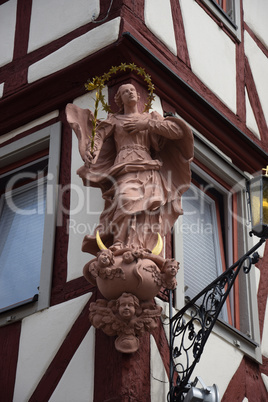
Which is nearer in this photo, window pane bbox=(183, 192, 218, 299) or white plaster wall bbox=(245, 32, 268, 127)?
window pane bbox=(183, 192, 218, 299)

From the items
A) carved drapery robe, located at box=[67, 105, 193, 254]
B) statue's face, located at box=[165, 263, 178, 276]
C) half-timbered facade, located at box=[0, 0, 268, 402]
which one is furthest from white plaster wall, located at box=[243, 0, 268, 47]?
statue's face, located at box=[165, 263, 178, 276]

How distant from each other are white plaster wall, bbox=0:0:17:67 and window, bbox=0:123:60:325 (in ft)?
3.69

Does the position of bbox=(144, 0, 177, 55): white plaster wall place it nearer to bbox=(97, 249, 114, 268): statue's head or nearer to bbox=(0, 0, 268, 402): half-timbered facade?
bbox=(0, 0, 268, 402): half-timbered facade

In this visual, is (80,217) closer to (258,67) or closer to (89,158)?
(89,158)

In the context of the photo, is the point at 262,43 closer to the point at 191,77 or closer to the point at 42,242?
the point at 191,77

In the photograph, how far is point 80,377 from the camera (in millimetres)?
7152

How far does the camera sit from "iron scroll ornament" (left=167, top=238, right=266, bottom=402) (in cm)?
691

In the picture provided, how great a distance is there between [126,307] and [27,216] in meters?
2.39

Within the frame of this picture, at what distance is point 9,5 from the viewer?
33.3 ft

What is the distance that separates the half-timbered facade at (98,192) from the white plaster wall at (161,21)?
1 cm

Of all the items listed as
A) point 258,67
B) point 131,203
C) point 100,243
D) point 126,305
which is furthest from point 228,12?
point 126,305

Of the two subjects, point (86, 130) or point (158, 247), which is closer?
point (158, 247)

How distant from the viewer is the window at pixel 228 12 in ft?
33.1

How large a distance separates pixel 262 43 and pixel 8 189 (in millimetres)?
3521
